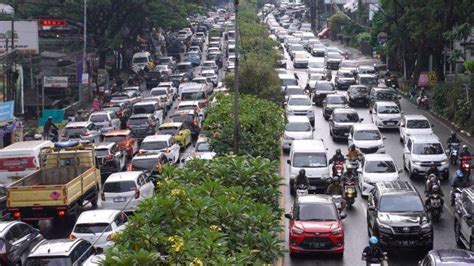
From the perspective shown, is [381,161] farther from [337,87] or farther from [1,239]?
[337,87]

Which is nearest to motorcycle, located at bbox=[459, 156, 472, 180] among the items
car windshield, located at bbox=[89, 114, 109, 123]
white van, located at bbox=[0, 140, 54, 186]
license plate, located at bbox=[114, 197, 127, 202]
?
license plate, located at bbox=[114, 197, 127, 202]

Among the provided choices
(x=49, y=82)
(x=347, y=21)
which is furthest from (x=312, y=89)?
(x=347, y=21)

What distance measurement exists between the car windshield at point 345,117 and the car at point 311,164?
984 cm

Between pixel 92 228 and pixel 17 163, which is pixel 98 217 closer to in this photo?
pixel 92 228

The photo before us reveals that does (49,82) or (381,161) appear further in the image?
(49,82)

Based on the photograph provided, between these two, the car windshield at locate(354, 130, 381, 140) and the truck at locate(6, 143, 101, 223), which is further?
the car windshield at locate(354, 130, 381, 140)

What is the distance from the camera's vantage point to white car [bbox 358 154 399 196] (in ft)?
96.9

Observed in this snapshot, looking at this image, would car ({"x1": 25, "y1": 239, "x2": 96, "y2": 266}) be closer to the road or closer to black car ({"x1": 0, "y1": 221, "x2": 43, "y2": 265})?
black car ({"x1": 0, "y1": 221, "x2": 43, "y2": 265})

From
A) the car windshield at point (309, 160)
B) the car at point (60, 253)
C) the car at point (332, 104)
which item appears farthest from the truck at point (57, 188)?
the car at point (332, 104)

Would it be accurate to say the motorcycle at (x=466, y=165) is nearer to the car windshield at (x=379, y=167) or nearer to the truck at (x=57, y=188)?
the car windshield at (x=379, y=167)

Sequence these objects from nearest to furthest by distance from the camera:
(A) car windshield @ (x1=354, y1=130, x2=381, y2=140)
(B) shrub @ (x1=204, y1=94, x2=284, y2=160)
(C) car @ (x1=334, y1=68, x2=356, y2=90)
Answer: (B) shrub @ (x1=204, y1=94, x2=284, y2=160)
(A) car windshield @ (x1=354, y1=130, x2=381, y2=140)
(C) car @ (x1=334, y1=68, x2=356, y2=90)

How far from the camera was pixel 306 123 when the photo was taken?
130 feet

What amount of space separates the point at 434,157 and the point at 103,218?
14010mm

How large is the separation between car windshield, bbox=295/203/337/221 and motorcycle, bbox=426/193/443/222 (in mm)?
4235
